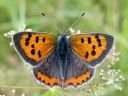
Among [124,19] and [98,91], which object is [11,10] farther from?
[98,91]

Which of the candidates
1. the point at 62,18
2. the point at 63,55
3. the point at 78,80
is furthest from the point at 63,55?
the point at 62,18

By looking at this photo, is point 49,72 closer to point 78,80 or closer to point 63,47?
point 78,80

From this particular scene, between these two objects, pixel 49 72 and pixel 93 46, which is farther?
pixel 93 46


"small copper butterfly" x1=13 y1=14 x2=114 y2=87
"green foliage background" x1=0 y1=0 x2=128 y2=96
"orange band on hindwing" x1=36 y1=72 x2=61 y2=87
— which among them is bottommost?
"orange band on hindwing" x1=36 y1=72 x2=61 y2=87

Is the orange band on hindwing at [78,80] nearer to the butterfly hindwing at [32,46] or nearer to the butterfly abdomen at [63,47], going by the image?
the butterfly hindwing at [32,46]

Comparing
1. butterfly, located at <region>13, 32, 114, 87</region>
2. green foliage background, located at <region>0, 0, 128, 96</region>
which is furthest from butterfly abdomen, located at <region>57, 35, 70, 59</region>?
green foliage background, located at <region>0, 0, 128, 96</region>

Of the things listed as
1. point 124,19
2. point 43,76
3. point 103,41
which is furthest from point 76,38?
point 124,19

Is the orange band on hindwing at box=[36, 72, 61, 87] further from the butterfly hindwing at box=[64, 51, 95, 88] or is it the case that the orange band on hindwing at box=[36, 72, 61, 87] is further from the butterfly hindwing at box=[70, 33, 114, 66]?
the butterfly hindwing at box=[70, 33, 114, 66]

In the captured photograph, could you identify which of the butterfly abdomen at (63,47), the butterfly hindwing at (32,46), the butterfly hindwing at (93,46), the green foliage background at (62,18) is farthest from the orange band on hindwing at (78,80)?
the green foliage background at (62,18)
